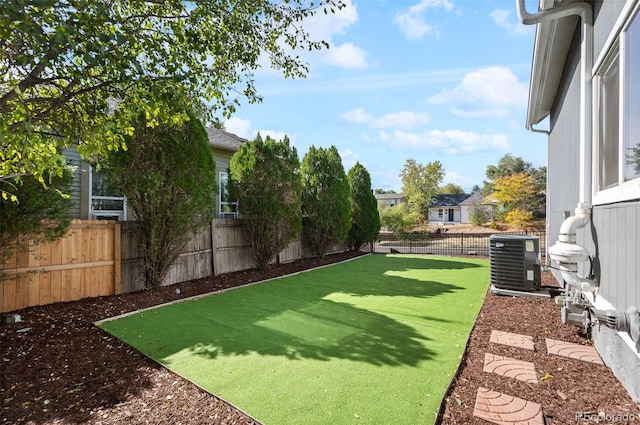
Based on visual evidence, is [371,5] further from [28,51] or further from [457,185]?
[457,185]

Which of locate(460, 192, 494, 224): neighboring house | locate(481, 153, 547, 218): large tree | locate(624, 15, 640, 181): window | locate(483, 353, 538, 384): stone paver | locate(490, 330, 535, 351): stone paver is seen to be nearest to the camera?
locate(624, 15, 640, 181): window

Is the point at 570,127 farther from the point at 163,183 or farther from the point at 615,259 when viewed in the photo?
the point at 163,183

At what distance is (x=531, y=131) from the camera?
26.2ft

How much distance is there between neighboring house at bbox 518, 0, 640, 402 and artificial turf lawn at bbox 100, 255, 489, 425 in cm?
126

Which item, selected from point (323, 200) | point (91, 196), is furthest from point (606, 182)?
point (91, 196)

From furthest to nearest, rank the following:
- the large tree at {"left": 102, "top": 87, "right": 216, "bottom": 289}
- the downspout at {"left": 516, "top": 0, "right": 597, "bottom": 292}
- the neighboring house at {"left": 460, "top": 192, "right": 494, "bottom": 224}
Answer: the neighboring house at {"left": 460, "top": 192, "right": 494, "bottom": 224}
the large tree at {"left": 102, "top": 87, "right": 216, "bottom": 289}
the downspout at {"left": 516, "top": 0, "right": 597, "bottom": 292}

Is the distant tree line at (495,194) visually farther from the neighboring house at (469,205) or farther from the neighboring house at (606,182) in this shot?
the neighboring house at (606,182)

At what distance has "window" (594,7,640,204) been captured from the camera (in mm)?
2141

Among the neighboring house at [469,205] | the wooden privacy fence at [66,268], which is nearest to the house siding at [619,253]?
the wooden privacy fence at [66,268]

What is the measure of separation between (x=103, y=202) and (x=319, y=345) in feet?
23.7

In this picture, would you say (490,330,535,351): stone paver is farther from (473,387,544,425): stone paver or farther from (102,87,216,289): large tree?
(102,87,216,289): large tree

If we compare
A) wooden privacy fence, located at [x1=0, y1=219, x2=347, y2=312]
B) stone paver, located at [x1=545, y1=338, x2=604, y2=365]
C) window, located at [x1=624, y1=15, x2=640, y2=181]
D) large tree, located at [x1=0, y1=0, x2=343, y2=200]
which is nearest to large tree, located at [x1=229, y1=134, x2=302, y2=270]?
wooden privacy fence, located at [x1=0, y1=219, x2=347, y2=312]

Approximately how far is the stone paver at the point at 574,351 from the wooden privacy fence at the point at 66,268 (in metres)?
6.65

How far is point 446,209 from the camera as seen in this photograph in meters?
43.8
